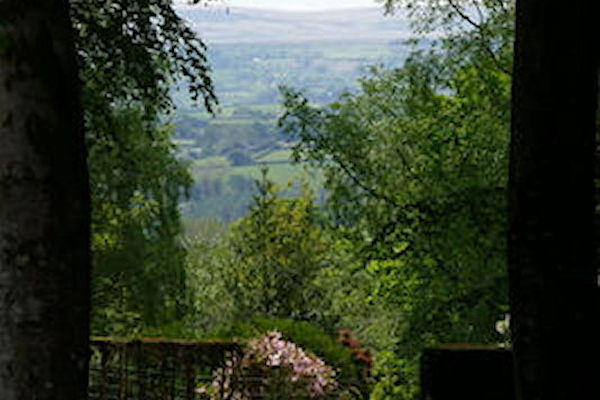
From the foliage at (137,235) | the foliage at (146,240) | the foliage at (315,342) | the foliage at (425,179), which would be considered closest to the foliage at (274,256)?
the foliage at (137,235)

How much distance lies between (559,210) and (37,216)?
1.61 m

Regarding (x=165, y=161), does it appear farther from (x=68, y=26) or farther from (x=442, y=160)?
(x=68, y=26)

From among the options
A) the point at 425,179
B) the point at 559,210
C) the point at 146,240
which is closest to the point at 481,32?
the point at 425,179

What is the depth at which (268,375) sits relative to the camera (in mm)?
7426

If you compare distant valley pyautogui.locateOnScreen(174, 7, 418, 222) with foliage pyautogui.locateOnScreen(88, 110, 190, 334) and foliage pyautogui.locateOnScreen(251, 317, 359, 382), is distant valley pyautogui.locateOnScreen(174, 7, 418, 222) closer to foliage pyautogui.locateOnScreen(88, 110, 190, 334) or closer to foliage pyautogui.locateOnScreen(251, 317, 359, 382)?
foliage pyautogui.locateOnScreen(88, 110, 190, 334)

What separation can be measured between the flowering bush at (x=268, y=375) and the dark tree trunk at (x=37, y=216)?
403 centimetres

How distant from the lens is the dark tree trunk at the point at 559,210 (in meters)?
3.05

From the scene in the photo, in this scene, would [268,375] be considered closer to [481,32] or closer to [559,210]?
[559,210]

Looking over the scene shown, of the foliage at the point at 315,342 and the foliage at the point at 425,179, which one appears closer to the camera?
the foliage at the point at 315,342

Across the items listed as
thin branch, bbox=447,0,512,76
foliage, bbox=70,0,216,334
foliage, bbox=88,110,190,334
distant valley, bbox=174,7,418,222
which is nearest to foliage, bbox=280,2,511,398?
thin branch, bbox=447,0,512,76

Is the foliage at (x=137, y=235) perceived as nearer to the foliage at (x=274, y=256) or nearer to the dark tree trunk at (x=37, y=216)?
the foliage at (x=274, y=256)

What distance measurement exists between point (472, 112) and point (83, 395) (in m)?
11.6

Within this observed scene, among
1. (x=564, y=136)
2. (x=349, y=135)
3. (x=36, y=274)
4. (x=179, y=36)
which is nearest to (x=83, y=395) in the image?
(x=36, y=274)

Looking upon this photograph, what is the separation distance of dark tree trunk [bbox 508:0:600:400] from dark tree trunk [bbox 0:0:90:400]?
56.4 inches
